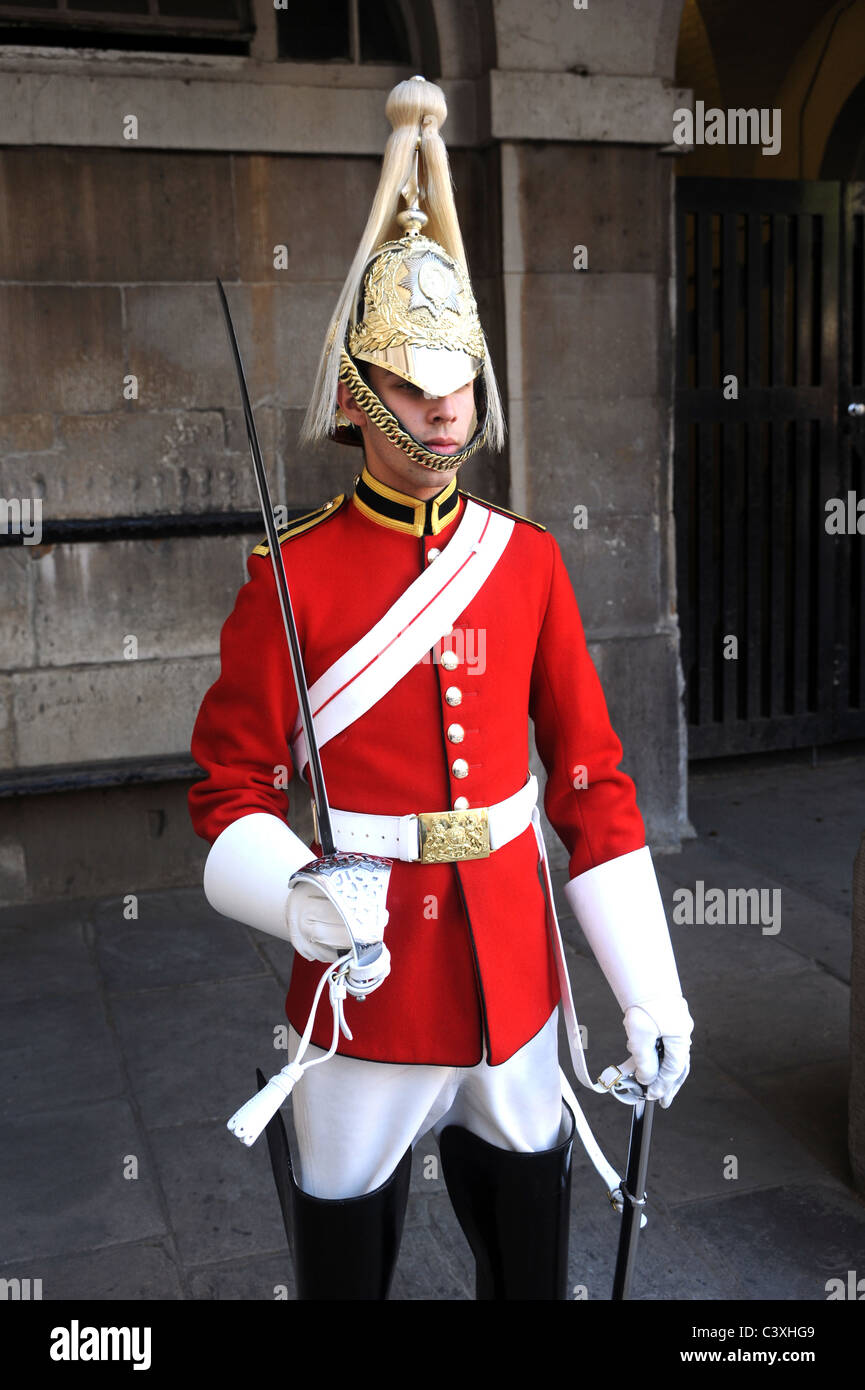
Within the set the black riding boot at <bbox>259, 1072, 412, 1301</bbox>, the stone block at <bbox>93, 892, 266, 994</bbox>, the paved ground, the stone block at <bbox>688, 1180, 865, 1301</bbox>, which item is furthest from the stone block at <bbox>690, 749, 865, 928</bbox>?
the black riding boot at <bbox>259, 1072, 412, 1301</bbox>

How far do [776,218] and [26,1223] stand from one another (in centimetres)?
509

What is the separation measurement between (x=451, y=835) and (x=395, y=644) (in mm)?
270

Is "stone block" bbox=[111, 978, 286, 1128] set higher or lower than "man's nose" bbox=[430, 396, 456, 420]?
lower

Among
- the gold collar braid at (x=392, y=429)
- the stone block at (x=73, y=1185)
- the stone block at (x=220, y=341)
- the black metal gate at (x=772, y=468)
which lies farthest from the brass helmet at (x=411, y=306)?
the black metal gate at (x=772, y=468)

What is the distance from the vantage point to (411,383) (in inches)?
70.5

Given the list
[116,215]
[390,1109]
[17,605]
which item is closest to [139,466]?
[17,605]

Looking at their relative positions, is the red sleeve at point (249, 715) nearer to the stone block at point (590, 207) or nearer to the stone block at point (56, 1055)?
the stone block at point (56, 1055)

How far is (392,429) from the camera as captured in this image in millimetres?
1783

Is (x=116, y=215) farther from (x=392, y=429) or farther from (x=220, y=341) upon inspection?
(x=392, y=429)

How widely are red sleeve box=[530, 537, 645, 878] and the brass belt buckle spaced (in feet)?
0.50

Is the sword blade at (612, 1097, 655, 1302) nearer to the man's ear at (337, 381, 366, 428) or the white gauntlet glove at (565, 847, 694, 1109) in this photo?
the white gauntlet glove at (565, 847, 694, 1109)

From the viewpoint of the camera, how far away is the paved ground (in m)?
2.75

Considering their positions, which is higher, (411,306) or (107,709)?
(411,306)
